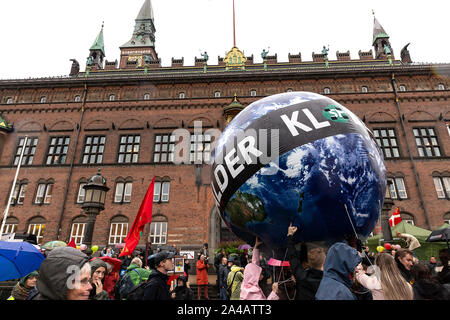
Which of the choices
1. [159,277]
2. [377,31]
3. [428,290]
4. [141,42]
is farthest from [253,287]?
[141,42]

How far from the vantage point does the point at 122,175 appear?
2155 centimetres

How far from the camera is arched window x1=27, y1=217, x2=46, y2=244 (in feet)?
65.9

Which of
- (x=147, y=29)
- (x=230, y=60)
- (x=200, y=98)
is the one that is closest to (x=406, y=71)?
(x=230, y=60)

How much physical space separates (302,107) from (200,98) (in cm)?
2083

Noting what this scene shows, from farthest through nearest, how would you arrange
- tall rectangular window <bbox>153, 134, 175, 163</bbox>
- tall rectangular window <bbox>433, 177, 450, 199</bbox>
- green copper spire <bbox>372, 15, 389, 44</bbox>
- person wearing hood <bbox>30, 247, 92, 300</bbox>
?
green copper spire <bbox>372, 15, 389, 44</bbox>
tall rectangular window <bbox>153, 134, 175, 163</bbox>
tall rectangular window <bbox>433, 177, 450, 199</bbox>
person wearing hood <bbox>30, 247, 92, 300</bbox>

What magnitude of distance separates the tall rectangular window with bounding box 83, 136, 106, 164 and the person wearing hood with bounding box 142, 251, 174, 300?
21.2 m

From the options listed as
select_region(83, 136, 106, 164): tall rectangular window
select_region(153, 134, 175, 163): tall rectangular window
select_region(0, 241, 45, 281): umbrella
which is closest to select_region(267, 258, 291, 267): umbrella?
select_region(0, 241, 45, 281): umbrella

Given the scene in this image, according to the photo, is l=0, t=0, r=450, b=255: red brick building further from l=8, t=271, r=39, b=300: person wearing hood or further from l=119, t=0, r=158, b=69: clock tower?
l=119, t=0, r=158, b=69: clock tower

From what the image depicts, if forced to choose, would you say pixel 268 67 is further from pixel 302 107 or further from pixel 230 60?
pixel 302 107

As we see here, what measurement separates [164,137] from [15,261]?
1893cm

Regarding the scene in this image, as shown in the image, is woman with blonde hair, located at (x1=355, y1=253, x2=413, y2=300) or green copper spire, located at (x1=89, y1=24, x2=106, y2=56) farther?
green copper spire, located at (x1=89, y1=24, x2=106, y2=56)

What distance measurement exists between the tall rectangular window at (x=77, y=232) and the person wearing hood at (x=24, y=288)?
17.8m

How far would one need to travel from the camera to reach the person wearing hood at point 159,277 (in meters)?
3.30

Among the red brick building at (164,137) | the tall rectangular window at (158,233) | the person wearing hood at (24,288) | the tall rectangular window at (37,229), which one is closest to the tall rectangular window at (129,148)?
the red brick building at (164,137)
